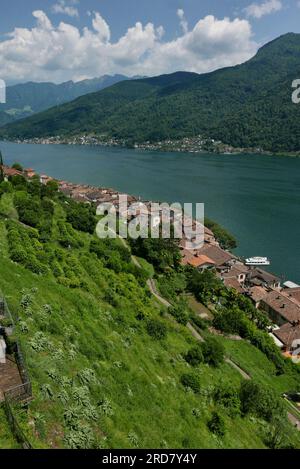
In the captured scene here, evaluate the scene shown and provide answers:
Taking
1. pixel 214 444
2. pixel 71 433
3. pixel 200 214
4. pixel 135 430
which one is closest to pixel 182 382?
pixel 214 444

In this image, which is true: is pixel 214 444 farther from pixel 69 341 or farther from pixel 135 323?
pixel 135 323

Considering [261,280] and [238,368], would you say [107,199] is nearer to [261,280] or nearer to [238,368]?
[261,280]

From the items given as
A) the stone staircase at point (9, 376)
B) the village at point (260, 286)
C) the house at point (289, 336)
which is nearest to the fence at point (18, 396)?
the stone staircase at point (9, 376)

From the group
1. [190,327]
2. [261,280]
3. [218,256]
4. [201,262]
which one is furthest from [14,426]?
[218,256]

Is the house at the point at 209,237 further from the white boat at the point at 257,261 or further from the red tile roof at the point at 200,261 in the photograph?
the red tile roof at the point at 200,261

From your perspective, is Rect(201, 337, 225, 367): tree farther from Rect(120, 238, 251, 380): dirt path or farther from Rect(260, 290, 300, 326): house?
Rect(260, 290, 300, 326): house
